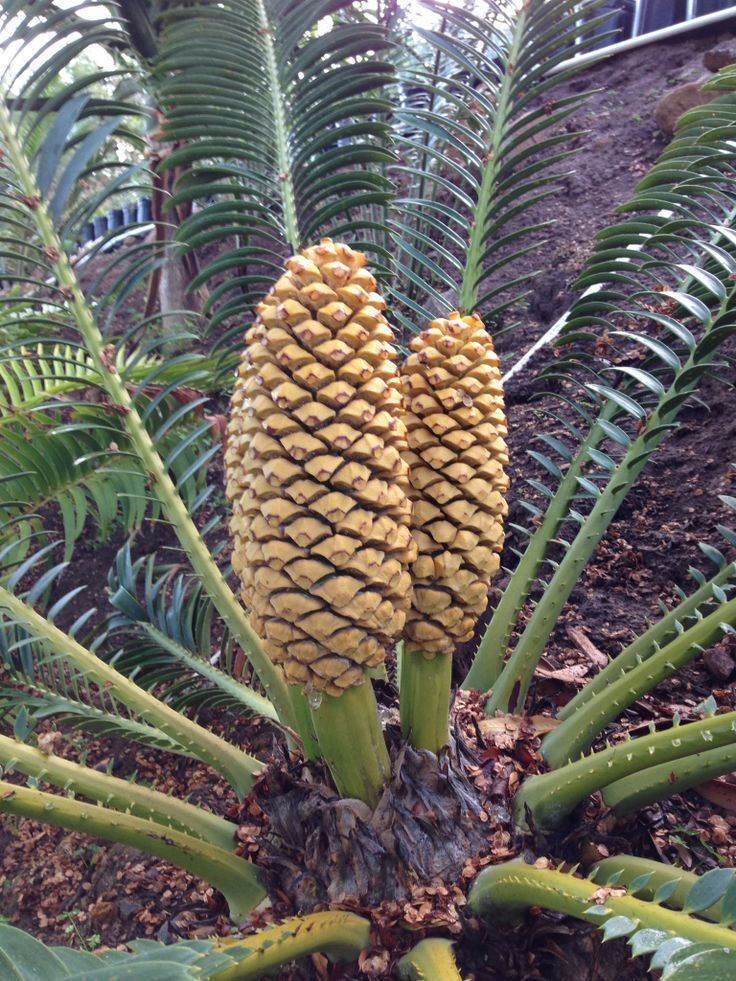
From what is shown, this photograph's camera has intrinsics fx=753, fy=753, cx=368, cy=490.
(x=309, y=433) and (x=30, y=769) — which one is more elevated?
(x=309, y=433)

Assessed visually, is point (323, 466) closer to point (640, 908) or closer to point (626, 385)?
point (640, 908)

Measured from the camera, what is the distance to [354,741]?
3.22ft

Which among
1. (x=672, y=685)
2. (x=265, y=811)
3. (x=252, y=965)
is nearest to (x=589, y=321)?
(x=672, y=685)

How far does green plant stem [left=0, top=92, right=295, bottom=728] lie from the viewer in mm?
1287

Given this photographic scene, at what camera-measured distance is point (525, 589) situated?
1396mm

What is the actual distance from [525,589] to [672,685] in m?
0.43

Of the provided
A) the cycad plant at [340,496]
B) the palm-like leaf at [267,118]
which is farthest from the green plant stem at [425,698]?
the palm-like leaf at [267,118]

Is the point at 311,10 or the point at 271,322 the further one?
the point at 311,10

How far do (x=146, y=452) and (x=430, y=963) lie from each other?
901 millimetres

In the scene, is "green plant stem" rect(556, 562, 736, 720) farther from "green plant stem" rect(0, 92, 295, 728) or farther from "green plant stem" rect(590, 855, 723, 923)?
"green plant stem" rect(0, 92, 295, 728)

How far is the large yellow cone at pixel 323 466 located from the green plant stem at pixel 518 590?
0.56m

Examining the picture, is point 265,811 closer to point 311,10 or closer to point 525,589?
point 525,589

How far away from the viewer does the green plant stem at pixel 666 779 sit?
92 centimetres

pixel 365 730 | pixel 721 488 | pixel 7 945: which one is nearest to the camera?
pixel 7 945
